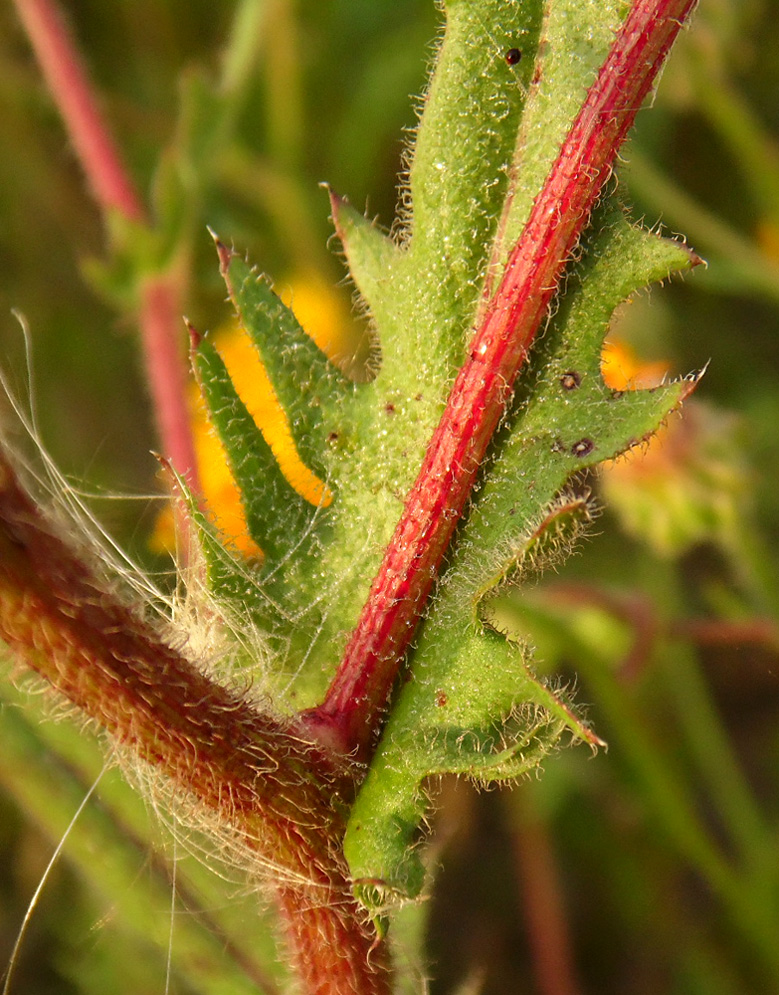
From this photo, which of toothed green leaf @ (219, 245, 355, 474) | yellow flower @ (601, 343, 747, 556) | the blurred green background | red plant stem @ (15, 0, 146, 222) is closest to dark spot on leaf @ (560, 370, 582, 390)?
toothed green leaf @ (219, 245, 355, 474)

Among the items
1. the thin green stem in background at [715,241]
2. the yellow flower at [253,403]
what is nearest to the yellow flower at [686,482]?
the thin green stem in background at [715,241]

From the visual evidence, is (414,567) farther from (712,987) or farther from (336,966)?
(712,987)

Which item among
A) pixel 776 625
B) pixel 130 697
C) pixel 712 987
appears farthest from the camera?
pixel 712 987

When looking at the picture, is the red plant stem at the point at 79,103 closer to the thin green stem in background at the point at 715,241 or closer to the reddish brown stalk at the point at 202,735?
the thin green stem in background at the point at 715,241

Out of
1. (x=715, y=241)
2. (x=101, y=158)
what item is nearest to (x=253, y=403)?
(x=101, y=158)

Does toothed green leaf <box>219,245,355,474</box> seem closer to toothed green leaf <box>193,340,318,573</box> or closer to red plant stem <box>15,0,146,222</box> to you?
toothed green leaf <box>193,340,318,573</box>

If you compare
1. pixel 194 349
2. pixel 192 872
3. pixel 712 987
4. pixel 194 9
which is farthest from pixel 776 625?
pixel 194 9
